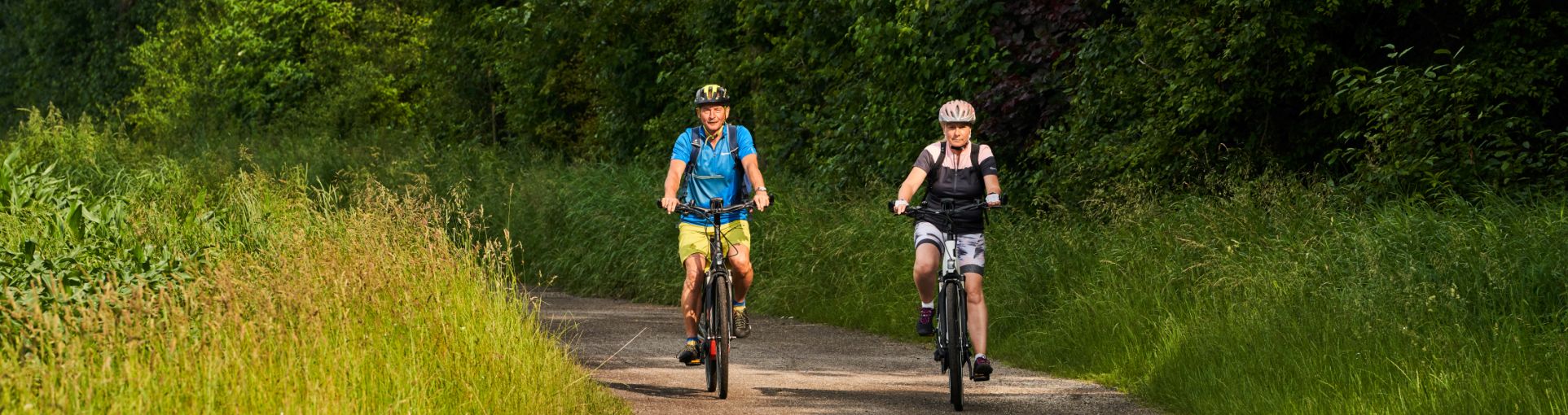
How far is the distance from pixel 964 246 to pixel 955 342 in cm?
55

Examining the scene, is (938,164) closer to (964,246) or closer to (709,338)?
(964,246)

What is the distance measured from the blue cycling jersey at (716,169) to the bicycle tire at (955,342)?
132 cm

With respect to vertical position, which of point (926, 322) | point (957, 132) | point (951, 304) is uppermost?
point (957, 132)

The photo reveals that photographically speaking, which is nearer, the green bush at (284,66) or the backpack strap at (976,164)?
the backpack strap at (976,164)

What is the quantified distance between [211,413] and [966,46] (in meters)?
10.1

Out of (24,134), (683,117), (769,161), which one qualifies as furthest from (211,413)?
(24,134)

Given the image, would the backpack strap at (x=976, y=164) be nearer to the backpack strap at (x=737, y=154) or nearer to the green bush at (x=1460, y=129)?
the backpack strap at (x=737, y=154)

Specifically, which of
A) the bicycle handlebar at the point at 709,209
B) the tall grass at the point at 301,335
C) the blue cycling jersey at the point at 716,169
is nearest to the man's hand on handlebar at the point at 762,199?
the bicycle handlebar at the point at 709,209

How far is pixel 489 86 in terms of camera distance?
97.2 feet

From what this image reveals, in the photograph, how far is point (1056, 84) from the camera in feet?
47.0

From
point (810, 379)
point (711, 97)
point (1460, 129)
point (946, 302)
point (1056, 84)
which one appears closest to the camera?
point (946, 302)

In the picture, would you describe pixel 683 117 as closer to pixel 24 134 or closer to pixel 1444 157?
pixel 24 134

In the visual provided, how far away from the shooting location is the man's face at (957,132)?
27.8ft

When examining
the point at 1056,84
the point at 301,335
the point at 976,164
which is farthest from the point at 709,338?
the point at 1056,84
